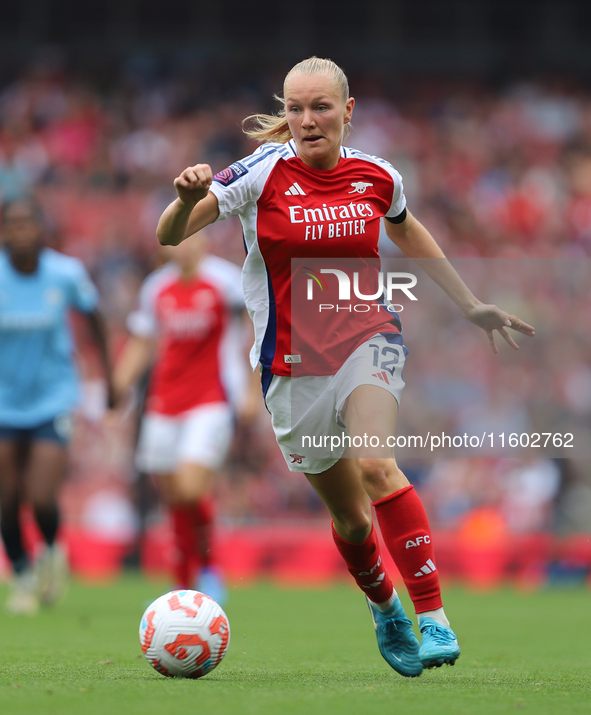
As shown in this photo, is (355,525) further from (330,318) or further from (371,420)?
(330,318)

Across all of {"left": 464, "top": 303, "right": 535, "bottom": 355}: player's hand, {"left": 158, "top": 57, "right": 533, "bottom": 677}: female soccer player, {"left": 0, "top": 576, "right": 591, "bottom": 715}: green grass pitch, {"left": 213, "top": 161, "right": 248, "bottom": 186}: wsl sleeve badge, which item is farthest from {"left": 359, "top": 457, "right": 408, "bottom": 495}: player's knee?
{"left": 213, "top": 161, "right": 248, "bottom": 186}: wsl sleeve badge

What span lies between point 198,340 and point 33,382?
4.20 ft

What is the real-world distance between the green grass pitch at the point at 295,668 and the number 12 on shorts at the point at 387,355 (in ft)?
4.05

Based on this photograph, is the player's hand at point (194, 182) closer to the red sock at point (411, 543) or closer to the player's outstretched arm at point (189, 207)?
the player's outstretched arm at point (189, 207)

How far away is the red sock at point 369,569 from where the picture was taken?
484 centimetres

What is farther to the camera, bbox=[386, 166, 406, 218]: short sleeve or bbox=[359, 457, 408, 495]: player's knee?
bbox=[386, 166, 406, 218]: short sleeve

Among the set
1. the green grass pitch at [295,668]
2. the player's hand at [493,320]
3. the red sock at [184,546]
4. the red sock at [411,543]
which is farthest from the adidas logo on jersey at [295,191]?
the red sock at [184,546]

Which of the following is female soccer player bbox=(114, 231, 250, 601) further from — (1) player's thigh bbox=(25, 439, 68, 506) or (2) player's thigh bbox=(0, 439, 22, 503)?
(2) player's thigh bbox=(0, 439, 22, 503)

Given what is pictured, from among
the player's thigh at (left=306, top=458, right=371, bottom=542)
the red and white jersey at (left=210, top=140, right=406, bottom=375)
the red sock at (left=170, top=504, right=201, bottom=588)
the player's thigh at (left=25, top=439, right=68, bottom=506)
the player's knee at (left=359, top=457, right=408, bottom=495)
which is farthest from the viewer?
the red sock at (left=170, top=504, right=201, bottom=588)

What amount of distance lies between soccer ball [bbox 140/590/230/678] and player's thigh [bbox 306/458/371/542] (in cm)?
72

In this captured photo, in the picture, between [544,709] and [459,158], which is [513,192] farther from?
[544,709]

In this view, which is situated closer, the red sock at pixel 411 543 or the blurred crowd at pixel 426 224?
the red sock at pixel 411 543

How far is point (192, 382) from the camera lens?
8.55 metres

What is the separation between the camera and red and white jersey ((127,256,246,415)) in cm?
856
